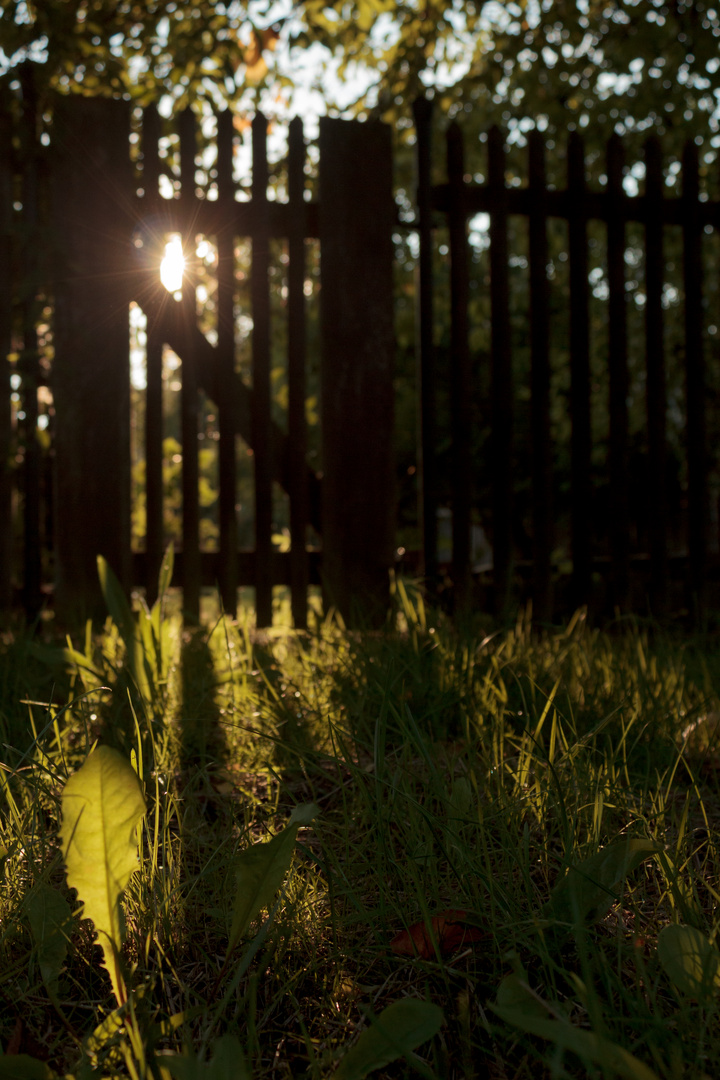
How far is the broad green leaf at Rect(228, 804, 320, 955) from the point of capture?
0.97 metres

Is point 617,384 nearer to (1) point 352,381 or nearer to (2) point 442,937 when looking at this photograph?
(1) point 352,381

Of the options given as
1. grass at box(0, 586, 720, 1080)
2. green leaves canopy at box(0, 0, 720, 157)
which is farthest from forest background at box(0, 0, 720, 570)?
grass at box(0, 586, 720, 1080)

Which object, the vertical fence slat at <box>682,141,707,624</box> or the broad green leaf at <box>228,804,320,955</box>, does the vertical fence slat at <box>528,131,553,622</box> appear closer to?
the vertical fence slat at <box>682,141,707,624</box>

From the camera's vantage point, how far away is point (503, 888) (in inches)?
42.4

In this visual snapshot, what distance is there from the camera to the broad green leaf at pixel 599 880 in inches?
38.4

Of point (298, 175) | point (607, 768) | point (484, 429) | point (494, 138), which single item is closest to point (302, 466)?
point (298, 175)

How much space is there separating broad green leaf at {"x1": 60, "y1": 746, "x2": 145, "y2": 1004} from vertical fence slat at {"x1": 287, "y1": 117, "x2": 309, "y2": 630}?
2312mm

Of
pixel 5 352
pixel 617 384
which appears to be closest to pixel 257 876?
pixel 5 352

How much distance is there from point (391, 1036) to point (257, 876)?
0.26 meters

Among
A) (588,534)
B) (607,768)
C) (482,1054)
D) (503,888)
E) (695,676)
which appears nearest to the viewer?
(482,1054)

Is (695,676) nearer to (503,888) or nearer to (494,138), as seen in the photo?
(503,888)

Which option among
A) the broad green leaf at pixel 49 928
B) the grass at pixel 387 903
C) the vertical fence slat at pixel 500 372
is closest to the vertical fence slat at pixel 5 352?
the grass at pixel 387 903

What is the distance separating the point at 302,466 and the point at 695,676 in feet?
5.97

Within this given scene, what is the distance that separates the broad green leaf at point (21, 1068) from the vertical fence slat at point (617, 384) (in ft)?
10.7
